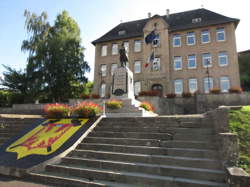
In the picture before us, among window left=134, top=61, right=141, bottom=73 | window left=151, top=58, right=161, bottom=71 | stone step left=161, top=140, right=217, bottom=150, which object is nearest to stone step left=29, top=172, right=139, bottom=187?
stone step left=161, top=140, right=217, bottom=150

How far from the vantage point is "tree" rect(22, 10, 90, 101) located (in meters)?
24.6

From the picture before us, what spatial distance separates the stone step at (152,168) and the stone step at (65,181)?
55 centimetres

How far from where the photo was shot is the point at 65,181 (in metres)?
4.24

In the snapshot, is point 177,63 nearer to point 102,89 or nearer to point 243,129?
point 102,89

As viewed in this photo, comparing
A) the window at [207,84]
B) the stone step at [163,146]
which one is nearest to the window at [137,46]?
the window at [207,84]

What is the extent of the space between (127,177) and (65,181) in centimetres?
160

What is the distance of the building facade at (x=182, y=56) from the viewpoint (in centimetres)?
2166

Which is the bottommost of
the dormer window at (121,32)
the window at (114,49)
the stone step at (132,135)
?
the stone step at (132,135)

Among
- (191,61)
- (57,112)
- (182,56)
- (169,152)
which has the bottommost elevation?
(169,152)

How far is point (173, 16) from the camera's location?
91.2ft

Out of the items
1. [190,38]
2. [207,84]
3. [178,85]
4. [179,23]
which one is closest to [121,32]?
[179,23]

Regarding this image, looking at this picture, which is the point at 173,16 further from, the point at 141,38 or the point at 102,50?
the point at 102,50

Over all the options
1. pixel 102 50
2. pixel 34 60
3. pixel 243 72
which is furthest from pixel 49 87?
pixel 243 72

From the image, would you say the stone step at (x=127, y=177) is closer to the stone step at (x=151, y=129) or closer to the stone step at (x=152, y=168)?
the stone step at (x=152, y=168)
